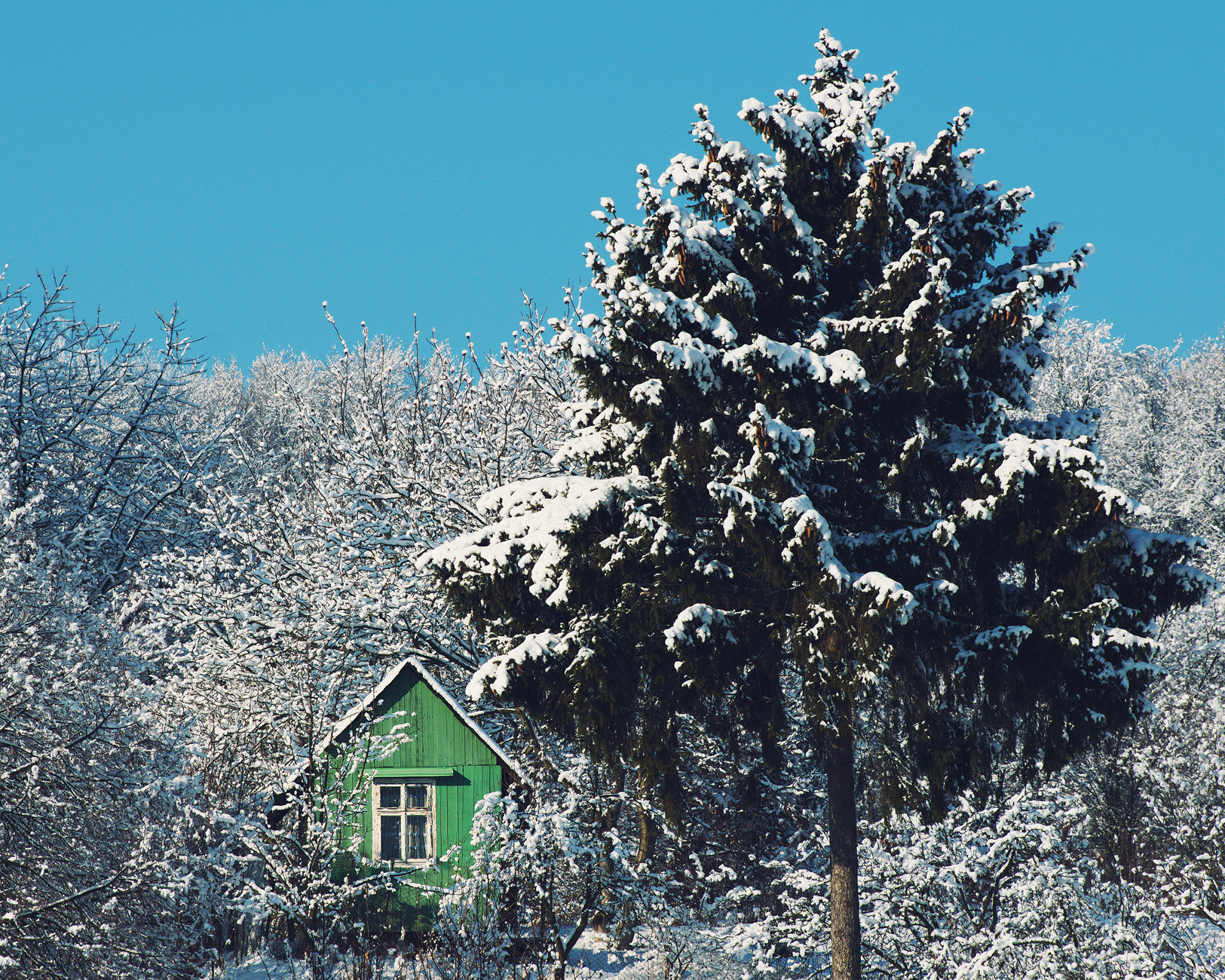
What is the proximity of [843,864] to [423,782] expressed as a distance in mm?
6407

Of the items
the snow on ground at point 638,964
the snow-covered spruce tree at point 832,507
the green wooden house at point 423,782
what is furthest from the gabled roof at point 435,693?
the snow-covered spruce tree at point 832,507

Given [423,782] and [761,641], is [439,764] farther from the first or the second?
[761,641]

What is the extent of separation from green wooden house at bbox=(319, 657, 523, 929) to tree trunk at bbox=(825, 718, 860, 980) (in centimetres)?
490

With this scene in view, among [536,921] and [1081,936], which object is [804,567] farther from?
[536,921]

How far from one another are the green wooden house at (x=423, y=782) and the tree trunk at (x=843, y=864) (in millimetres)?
4904

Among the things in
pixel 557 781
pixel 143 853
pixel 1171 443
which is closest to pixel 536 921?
pixel 557 781

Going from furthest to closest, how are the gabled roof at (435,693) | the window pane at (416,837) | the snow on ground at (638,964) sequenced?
the window pane at (416,837) < the gabled roof at (435,693) < the snow on ground at (638,964)

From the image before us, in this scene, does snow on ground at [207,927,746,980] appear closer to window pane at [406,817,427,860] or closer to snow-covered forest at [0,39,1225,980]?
snow-covered forest at [0,39,1225,980]

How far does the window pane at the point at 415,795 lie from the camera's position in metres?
14.7

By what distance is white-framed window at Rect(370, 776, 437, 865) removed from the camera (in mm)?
14523

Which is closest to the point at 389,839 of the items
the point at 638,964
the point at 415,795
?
the point at 415,795

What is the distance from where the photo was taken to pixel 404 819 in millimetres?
14617

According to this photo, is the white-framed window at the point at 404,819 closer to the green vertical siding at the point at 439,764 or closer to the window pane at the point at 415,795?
the window pane at the point at 415,795

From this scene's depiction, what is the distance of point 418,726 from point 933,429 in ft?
27.4
